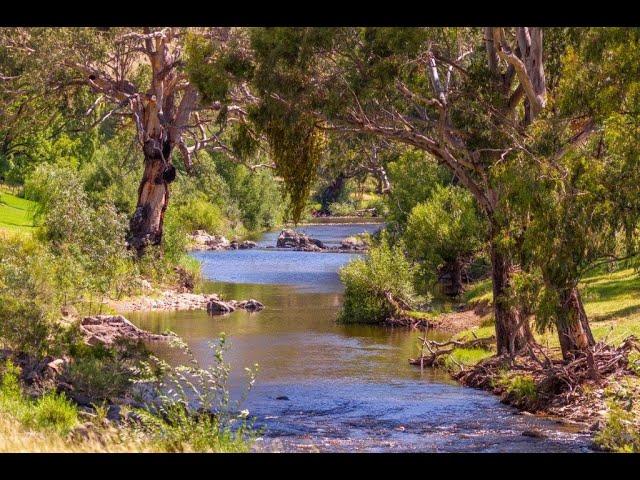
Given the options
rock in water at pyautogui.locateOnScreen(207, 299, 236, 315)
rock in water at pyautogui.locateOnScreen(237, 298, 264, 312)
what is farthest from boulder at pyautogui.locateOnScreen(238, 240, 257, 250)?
rock in water at pyautogui.locateOnScreen(207, 299, 236, 315)

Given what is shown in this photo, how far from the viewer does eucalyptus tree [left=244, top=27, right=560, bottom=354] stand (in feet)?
65.0

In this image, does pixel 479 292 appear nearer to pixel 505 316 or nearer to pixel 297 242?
pixel 505 316

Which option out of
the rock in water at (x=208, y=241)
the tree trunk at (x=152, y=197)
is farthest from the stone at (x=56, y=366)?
the rock in water at (x=208, y=241)

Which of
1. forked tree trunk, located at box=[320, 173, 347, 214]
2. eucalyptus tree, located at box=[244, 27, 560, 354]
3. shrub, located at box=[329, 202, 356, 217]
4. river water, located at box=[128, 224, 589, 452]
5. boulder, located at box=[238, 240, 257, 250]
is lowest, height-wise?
river water, located at box=[128, 224, 589, 452]

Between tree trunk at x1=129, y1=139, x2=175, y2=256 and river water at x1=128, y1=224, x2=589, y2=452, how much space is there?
118 inches

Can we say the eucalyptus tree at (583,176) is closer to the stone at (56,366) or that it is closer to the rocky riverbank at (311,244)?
the stone at (56,366)

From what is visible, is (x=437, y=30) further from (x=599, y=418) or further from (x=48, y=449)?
Answer: (x=48, y=449)

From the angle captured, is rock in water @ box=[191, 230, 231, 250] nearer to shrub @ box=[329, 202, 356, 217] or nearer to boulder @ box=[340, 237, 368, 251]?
boulder @ box=[340, 237, 368, 251]

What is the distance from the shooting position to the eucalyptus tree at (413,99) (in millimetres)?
19812

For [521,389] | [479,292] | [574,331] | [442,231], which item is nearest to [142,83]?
[442,231]

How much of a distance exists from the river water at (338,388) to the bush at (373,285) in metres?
0.58

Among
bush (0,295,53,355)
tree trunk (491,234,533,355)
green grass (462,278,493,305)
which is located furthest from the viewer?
green grass (462,278,493,305)

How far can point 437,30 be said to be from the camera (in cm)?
2125
